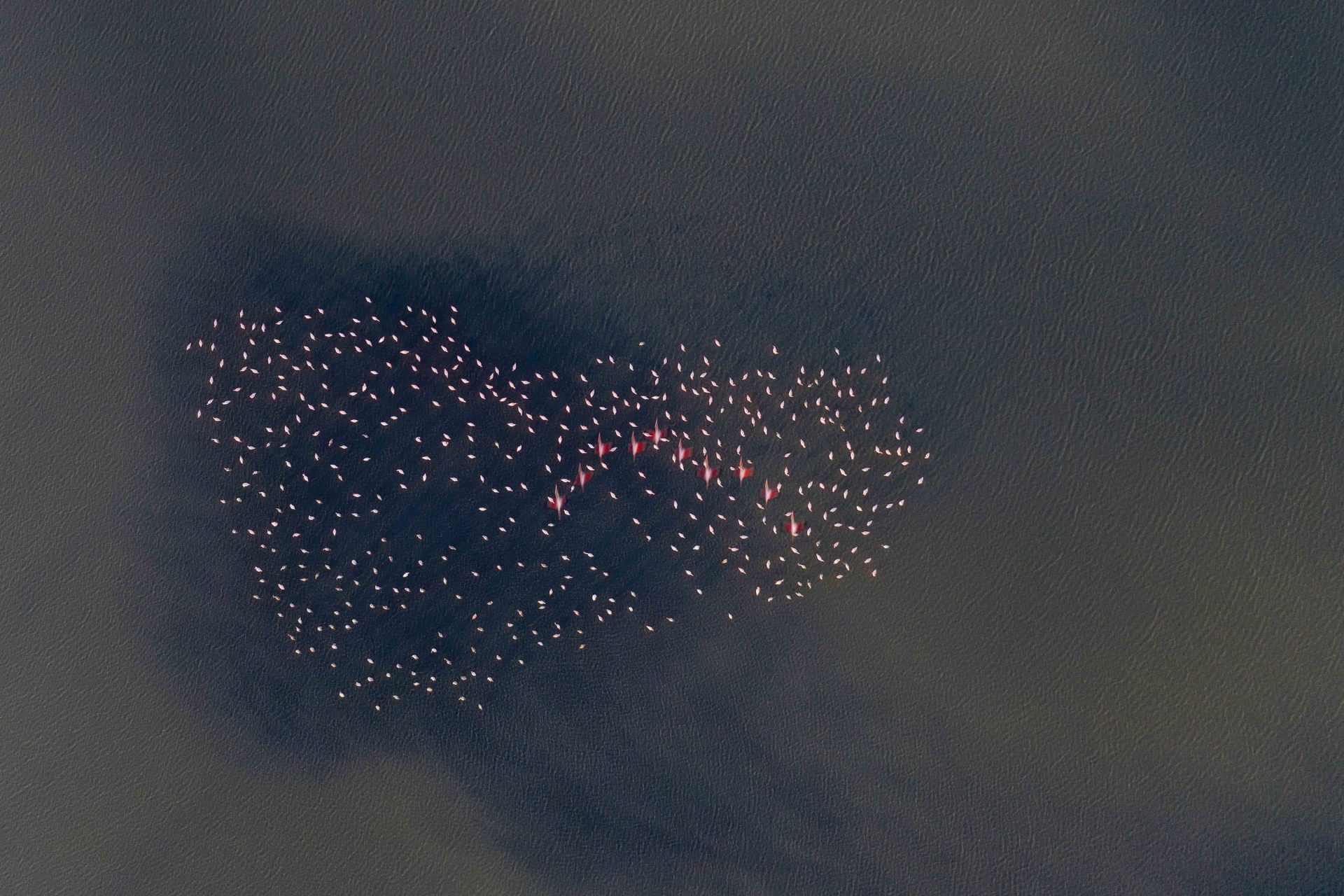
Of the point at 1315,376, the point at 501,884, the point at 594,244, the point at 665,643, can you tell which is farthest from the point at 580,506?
the point at 1315,376

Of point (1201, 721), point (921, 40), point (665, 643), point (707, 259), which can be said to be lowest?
point (665, 643)

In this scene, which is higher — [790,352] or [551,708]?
[790,352]

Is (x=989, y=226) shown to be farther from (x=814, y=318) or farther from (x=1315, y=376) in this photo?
(x=1315, y=376)

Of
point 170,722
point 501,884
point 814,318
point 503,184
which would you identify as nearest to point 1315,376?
point 814,318

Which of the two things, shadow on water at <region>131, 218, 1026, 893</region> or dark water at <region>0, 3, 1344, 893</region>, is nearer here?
dark water at <region>0, 3, 1344, 893</region>

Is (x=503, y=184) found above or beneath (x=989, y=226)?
beneath

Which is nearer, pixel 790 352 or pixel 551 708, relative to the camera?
pixel 790 352

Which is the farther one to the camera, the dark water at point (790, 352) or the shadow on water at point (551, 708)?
the shadow on water at point (551, 708)

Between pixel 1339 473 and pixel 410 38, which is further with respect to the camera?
pixel 410 38
